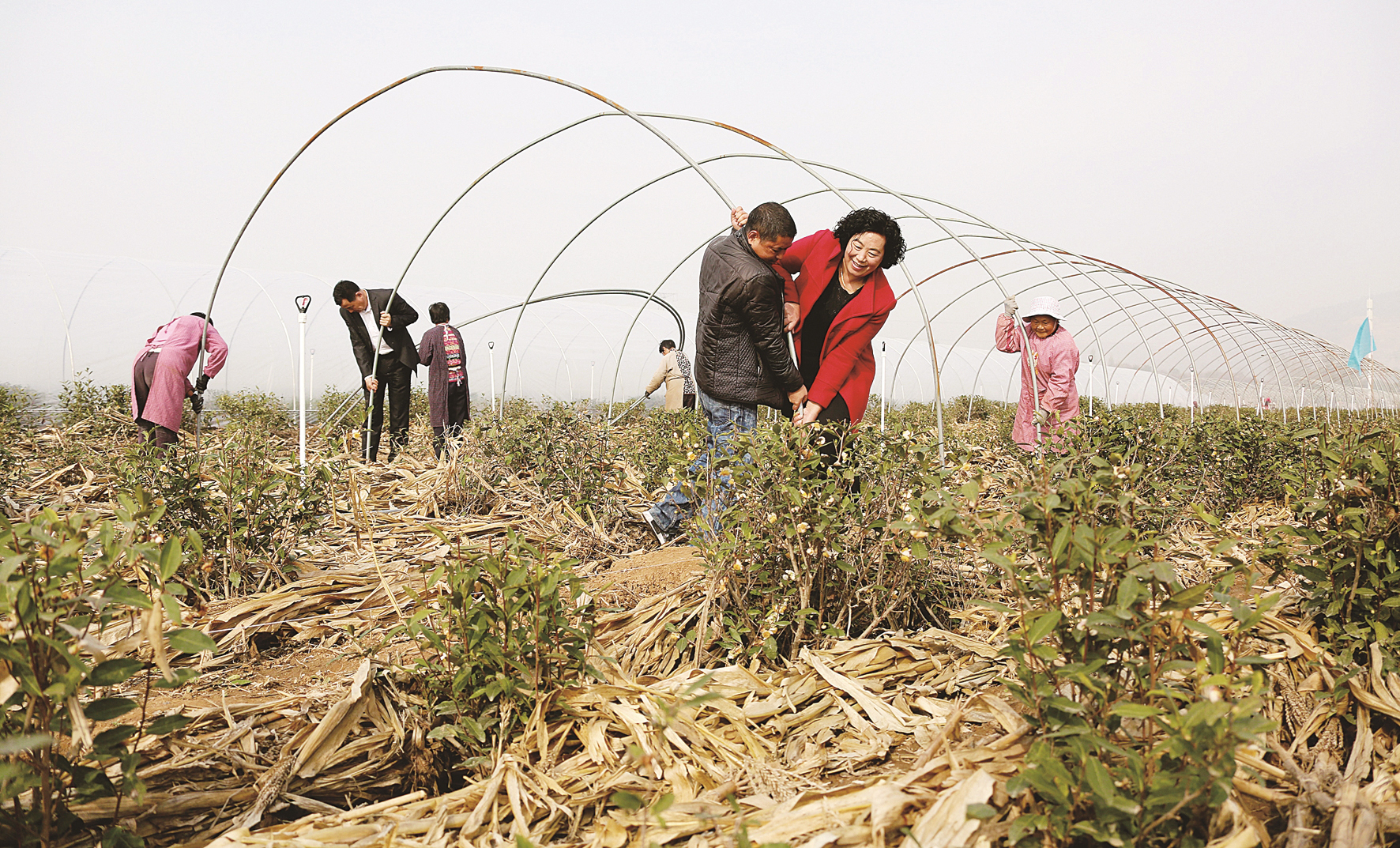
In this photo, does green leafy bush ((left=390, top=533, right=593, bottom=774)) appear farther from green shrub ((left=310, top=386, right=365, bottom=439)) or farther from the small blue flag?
the small blue flag

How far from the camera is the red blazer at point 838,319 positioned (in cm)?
347

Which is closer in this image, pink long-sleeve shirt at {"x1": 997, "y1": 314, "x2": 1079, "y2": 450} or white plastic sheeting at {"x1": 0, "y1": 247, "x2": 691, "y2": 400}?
pink long-sleeve shirt at {"x1": 997, "y1": 314, "x2": 1079, "y2": 450}

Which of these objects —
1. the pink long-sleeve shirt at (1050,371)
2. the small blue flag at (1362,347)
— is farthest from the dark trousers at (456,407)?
the small blue flag at (1362,347)

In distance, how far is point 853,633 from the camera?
255 cm

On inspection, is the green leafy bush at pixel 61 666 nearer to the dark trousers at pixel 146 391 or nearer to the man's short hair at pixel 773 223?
the man's short hair at pixel 773 223

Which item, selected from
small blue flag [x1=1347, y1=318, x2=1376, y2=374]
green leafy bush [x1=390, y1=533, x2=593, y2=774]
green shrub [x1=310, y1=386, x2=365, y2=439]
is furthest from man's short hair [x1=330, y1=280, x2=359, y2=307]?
small blue flag [x1=1347, y1=318, x2=1376, y2=374]

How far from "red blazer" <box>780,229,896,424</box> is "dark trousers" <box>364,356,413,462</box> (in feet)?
14.6

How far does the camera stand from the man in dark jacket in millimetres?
3301

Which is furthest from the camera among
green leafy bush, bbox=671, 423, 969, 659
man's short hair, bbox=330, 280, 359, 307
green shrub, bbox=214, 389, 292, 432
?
green shrub, bbox=214, 389, 292, 432

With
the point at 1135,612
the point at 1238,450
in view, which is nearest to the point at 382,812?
the point at 1135,612

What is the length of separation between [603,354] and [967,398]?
9.35m

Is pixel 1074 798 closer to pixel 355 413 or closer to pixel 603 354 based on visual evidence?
pixel 355 413

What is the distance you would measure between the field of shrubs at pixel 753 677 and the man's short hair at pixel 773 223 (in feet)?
3.24

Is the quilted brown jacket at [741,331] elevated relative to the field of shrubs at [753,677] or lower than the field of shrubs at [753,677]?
elevated
